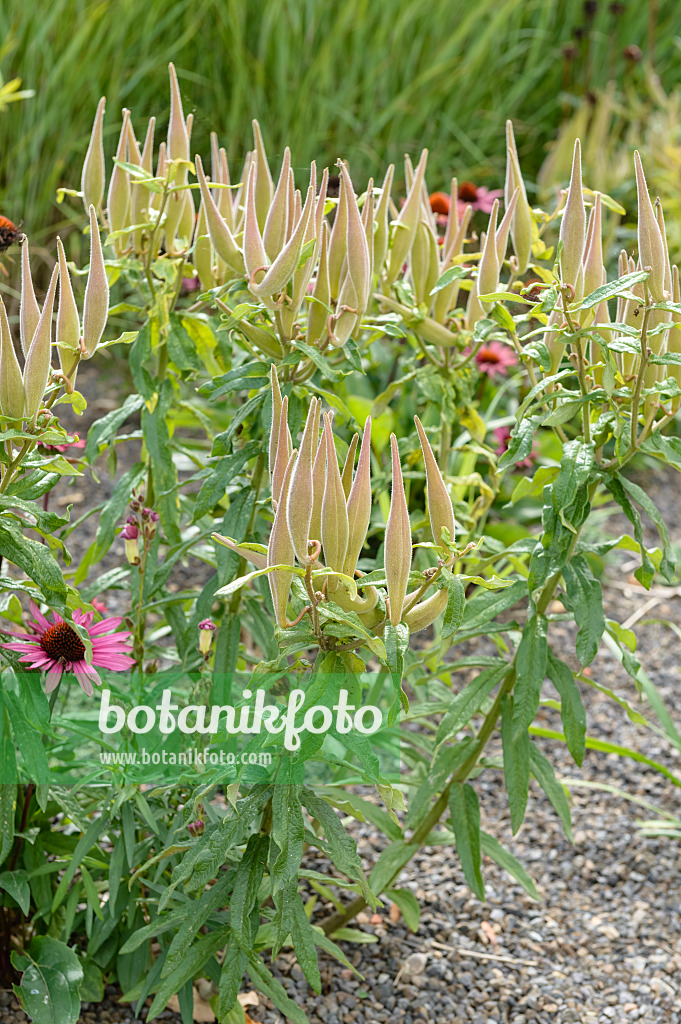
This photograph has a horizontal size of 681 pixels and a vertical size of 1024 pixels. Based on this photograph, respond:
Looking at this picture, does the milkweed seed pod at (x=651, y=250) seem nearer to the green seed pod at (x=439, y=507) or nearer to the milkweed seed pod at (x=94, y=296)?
the green seed pod at (x=439, y=507)

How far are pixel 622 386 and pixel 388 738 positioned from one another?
997 mm

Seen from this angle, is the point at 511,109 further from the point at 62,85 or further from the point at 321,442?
the point at 321,442

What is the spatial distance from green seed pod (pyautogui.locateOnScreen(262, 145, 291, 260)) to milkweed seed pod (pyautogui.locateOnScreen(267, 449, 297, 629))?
45 centimetres

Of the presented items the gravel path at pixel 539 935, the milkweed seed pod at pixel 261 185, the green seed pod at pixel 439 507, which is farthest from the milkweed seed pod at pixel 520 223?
the gravel path at pixel 539 935

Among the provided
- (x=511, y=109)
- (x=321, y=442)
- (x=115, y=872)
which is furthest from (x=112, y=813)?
(x=511, y=109)

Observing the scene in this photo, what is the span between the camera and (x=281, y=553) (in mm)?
1432

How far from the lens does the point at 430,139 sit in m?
5.52

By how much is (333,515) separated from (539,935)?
1436mm

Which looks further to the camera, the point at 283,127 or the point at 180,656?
the point at 283,127

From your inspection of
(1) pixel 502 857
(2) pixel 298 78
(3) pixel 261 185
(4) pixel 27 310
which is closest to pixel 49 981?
(1) pixel 502 857

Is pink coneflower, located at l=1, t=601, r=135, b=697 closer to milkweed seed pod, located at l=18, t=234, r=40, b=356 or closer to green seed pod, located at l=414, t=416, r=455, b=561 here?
milkweed seed pod, located at l=18, t=234, r=40, b=356

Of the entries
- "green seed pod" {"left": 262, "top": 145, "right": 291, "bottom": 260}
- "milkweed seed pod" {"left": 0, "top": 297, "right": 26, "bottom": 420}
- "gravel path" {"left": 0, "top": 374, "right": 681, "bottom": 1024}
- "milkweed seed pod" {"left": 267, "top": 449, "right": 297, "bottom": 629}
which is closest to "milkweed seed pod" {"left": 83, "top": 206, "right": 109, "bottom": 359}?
"milkweed seed pod" {"left": 0, "top": 297, "right": 26, "bottom": 420}

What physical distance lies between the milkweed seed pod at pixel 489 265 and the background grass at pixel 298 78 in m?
2.78

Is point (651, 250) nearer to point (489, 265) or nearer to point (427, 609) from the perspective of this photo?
point (489, 265)
